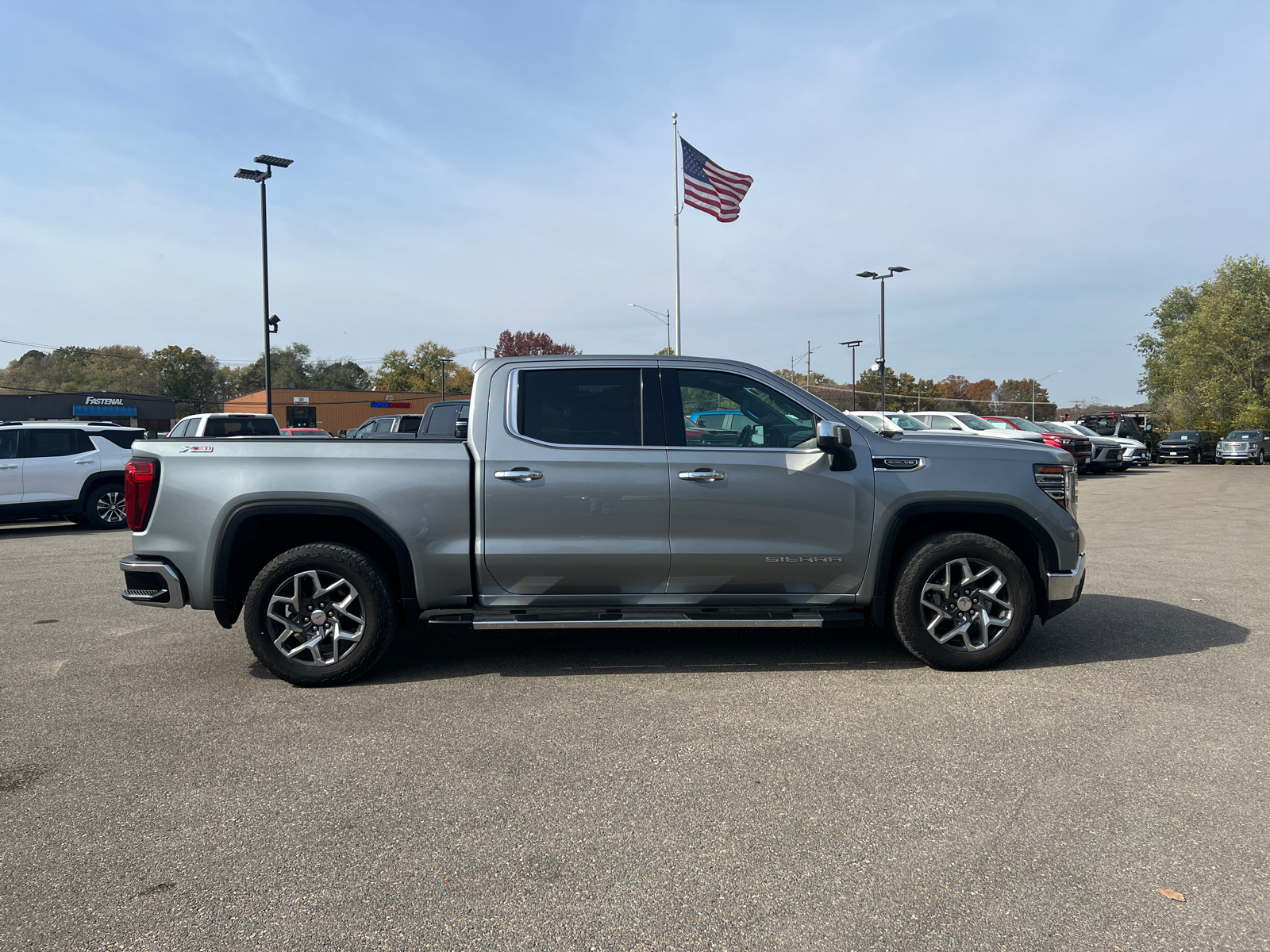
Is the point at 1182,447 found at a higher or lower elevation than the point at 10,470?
higher

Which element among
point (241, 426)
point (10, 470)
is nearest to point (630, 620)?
point (10, 470)

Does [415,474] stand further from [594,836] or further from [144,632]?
[144,632]

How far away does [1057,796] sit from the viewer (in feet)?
11.6

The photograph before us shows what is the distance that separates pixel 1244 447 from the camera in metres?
36.6

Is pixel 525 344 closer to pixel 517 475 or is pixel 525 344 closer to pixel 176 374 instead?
pixel 176 374

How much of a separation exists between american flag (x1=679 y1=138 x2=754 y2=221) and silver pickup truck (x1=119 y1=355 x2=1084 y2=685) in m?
18.5

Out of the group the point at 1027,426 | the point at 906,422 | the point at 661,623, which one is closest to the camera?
the point at 661,623

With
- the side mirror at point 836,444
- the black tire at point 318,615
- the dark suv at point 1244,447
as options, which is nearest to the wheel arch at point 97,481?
the black tire at point 318,615

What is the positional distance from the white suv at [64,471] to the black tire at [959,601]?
1213 centimetres

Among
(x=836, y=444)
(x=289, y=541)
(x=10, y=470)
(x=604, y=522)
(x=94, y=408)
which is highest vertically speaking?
(x=94, y=408)

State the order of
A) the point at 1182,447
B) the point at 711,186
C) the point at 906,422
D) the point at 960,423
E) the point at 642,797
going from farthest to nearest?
the point at 1182,447 → the point at 711,186 → the point at 960,423 → the point at 906,422 → the point at 642,797

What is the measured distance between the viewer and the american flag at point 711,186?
22.7 metres

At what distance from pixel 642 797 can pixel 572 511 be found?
1916mm

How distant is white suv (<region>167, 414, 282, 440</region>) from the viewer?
53.0 ft
